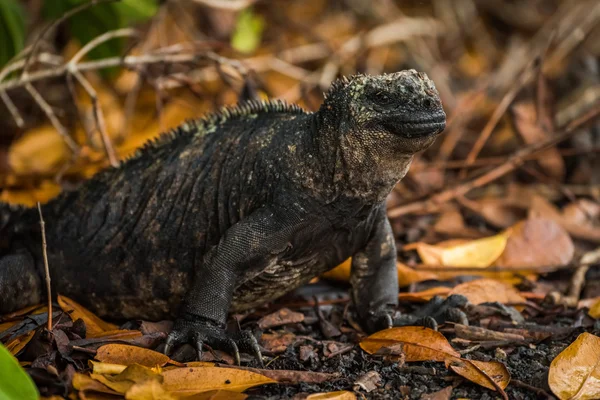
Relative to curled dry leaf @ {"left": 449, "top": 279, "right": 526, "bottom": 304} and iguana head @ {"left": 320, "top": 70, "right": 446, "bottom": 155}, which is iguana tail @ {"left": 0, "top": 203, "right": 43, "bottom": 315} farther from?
curled dry leaf @ {"left": 449, "top": 279, "right": 526, "bottom": 304}

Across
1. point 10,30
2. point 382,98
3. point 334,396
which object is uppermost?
point 10,30

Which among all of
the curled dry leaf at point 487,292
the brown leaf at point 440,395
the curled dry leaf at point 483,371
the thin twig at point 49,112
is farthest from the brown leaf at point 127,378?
the thin twig at point 49,112

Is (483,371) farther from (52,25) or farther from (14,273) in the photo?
(52,25)

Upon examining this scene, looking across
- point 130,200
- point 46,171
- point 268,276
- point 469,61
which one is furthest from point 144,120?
point 469,61

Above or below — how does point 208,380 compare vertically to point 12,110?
below

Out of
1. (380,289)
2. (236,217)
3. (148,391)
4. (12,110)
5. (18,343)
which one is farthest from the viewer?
(12,110)

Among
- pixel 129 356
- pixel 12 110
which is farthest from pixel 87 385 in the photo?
pixel 12 110

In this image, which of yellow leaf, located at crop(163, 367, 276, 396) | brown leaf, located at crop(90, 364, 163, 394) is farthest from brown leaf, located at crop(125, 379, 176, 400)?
yellow leaf, located at crop(163, 367, 276, 396)

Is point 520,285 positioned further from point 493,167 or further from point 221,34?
point 221,34
